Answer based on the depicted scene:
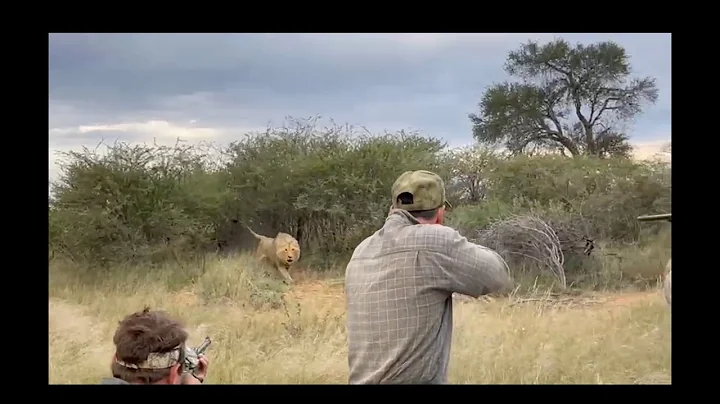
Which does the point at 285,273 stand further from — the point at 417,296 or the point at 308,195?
the point at 417,296

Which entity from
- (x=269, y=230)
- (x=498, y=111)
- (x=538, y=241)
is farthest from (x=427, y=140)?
(x=269, y=230)

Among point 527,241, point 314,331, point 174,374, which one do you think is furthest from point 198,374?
point 527,241

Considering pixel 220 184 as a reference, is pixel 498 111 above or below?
above

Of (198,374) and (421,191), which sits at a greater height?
(421,191)

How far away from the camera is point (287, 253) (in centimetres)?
521

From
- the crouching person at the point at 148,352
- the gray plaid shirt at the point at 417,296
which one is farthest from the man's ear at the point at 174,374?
the gray plaid shirt at the point at 417,296

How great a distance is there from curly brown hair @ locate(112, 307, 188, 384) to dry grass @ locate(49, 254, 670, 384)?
6.50 ft

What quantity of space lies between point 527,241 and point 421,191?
3.13 metres

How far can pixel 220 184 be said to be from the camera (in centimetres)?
540

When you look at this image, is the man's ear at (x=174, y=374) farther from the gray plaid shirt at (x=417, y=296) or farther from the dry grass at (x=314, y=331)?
the dry grass at (x=314, y=331)

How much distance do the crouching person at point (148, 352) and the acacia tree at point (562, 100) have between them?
3.85m

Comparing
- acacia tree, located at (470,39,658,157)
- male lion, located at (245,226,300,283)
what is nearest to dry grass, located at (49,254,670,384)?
male lion, located at (245,226,300,283)
